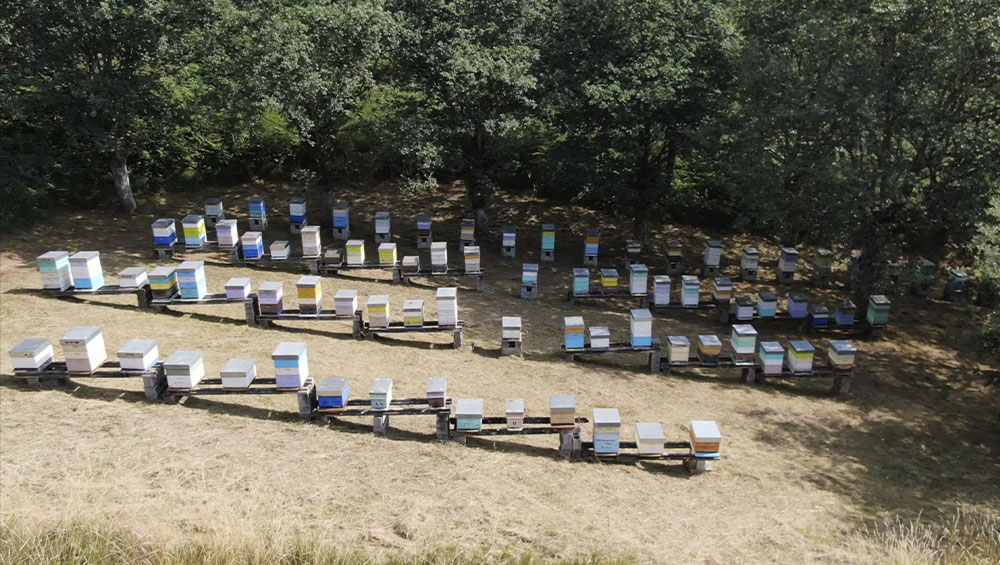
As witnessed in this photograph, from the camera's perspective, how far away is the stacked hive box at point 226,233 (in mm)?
13188

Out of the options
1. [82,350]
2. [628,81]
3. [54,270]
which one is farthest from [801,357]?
[54,270]

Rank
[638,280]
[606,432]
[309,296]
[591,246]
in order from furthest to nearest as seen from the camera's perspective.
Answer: [591,246] < [638,280] < [309,296] < [606,432]

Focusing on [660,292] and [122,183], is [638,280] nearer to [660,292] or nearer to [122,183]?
[660,292]

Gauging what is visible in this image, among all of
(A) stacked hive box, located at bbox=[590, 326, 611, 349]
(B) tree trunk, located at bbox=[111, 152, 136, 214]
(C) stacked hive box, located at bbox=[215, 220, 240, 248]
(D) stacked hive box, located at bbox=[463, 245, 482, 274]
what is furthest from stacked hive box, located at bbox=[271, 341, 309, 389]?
(B) tree trunk, located at bbox=[111, 152, 136, 214]

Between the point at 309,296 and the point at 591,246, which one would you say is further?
the point at 591,246

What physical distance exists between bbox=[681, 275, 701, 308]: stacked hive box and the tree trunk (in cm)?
1162

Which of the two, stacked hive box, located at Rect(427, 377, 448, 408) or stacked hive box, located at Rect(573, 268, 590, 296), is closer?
stacked hive box, located at Rect(427, 377, 448, 408)

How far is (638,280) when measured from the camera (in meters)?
12.6

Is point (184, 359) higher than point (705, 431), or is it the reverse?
point (184, 359)

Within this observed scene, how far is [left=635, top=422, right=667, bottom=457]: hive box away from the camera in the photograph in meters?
8.13

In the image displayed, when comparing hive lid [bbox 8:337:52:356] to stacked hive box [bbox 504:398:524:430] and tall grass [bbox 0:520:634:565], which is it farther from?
stacked hive box [bbox 504:398:524:430]

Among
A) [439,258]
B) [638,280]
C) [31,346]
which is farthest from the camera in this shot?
[439,258]

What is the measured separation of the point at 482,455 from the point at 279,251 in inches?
255

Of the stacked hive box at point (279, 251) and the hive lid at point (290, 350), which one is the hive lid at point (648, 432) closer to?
the hive lid at point (290, 350)
